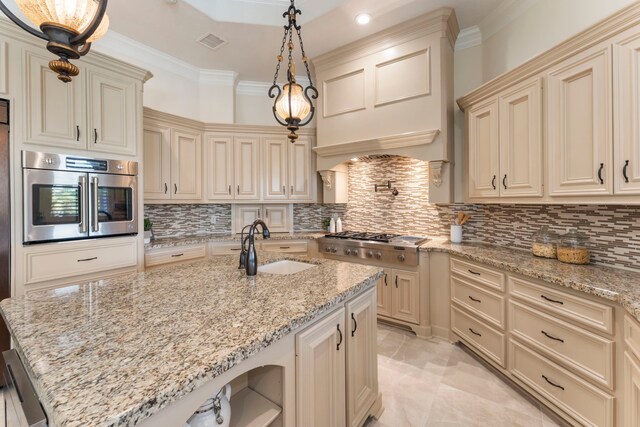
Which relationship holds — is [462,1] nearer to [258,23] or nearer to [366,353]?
[258,23]

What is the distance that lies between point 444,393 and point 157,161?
3654 millimetres

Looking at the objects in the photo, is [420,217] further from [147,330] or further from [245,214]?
[147,330]

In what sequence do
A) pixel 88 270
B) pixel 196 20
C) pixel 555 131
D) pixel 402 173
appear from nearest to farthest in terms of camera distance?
pixel 555 131 → pixel 88 270 → pixel 196 20 → pixel 402 173

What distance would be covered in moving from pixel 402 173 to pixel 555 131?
1.70 meters

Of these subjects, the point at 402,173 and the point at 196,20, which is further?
the point at 402,173

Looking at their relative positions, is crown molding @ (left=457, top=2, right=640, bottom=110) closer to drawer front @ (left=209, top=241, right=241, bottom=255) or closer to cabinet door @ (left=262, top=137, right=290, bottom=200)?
cabinet door @ (left=262, top=137, right=290, bottom=200)

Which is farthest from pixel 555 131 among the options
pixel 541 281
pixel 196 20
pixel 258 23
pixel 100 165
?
pixel 100 165

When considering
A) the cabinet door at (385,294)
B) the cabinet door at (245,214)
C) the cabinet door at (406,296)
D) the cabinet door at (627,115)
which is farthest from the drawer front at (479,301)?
the cabinet door at (245,214)

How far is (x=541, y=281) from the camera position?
1855mm

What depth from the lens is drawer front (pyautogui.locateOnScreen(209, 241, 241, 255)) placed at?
3592mm

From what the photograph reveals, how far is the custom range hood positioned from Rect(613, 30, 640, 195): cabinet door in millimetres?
1303

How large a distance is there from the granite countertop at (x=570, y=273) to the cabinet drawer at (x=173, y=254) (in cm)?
283

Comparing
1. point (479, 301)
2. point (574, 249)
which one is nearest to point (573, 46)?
point (574, 249)

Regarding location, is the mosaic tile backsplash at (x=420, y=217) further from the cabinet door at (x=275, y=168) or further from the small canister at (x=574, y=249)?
the cabinet door at (x=275, y=168)
